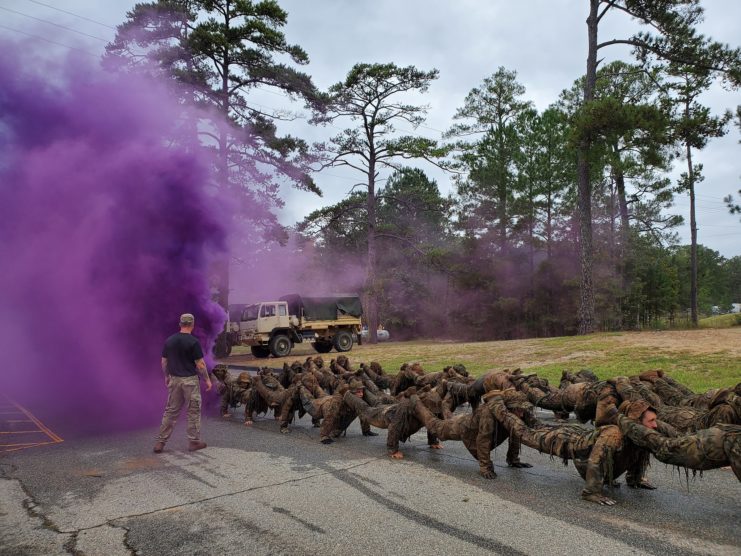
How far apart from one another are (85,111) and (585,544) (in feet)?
35.1

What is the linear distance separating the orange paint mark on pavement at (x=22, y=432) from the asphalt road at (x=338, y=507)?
22.6 inches

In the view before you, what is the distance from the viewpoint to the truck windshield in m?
24.0

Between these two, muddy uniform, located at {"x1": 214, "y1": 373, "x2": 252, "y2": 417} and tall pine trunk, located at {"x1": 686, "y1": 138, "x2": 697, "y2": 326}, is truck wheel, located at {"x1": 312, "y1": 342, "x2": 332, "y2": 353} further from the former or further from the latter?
tall pine trunk, located at {"x1": 686, "y1": 138, "x2": 697, "y2": 326}

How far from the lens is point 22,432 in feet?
27.2

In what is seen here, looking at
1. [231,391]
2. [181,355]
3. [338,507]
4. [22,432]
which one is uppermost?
[181,355]

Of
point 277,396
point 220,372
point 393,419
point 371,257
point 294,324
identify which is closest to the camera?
point 393,419

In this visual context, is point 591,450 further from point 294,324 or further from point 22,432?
point 294,324

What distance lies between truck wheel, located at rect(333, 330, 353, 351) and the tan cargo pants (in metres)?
18.7

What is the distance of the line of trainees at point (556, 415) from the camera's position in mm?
4465

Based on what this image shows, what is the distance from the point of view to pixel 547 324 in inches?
1336

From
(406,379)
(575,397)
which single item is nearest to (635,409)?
(575,397)

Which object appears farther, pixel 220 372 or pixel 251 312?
pixel 251 312

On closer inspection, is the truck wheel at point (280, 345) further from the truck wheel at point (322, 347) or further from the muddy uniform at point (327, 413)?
the muddy uniform at point (327, 413)

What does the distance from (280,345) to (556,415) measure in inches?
667
